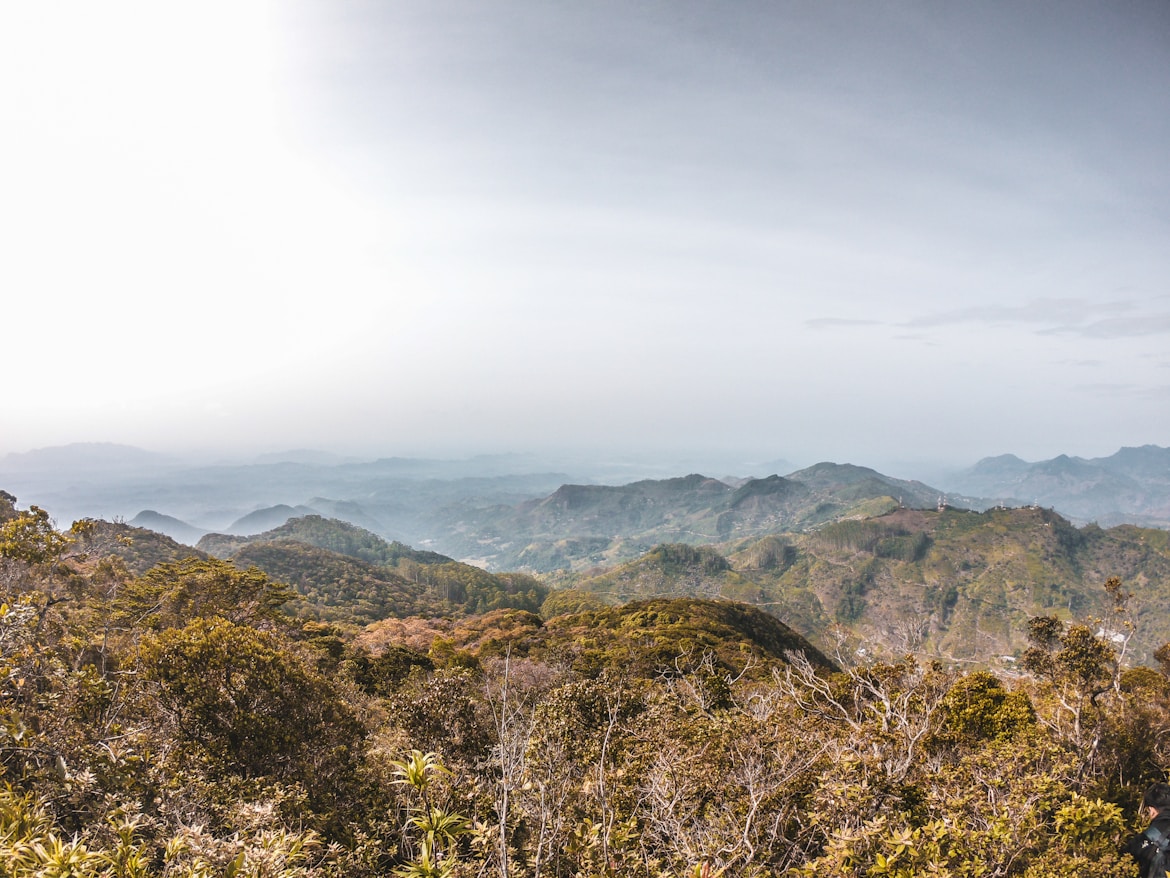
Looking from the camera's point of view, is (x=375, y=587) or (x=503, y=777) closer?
(x=503, y=777)

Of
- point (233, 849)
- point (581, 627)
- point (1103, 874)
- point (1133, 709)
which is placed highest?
point (233, 849)

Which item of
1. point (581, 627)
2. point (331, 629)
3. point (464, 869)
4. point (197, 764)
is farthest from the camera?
A: point (581, 627)

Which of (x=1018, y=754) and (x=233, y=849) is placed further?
(x=1018, y=754)

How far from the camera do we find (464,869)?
7.70 meters

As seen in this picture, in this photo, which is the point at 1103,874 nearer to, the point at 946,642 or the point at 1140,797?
the point at 1140,797

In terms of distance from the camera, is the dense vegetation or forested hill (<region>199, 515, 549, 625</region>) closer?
the dense vegetation

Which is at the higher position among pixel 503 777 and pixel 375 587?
pixel 503 777

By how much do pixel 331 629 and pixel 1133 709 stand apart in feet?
187

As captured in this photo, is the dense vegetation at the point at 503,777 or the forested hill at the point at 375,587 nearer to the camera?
the dense vegetation at the point at 503,777

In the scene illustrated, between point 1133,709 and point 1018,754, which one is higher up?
point 1018,754

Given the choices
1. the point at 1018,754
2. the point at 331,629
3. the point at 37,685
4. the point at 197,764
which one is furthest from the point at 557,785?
the point at 331,629

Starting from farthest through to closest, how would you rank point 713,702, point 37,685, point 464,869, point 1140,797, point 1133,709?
point 713,702
point 1133,709
point 1140,797
point 37,685
point 464,869

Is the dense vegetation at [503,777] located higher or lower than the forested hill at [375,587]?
higher

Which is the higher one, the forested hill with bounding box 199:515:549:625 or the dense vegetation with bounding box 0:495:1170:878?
the dense vegetation with bounding box 0:495:1170:878
